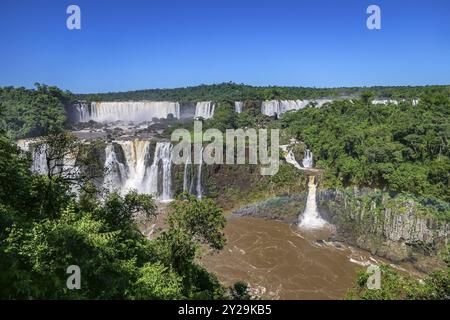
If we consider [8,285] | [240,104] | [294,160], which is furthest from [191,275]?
[240,104]

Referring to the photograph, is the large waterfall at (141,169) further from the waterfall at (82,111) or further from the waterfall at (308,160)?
the waterfall at (82,111)

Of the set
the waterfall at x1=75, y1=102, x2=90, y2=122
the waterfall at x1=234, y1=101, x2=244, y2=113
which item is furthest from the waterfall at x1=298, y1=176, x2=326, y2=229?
the waterfall at x1=75, y1=102, x2=90, y2=122

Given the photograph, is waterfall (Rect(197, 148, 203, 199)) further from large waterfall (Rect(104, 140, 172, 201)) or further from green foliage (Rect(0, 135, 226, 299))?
green foliage (Rect(0, 135, 226, 299))

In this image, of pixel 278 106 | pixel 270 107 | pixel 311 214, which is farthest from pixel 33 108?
pixel 311 214

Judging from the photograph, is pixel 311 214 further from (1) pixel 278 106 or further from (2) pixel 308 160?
(1) pixel 278 106

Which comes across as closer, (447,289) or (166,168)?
(447,289)
